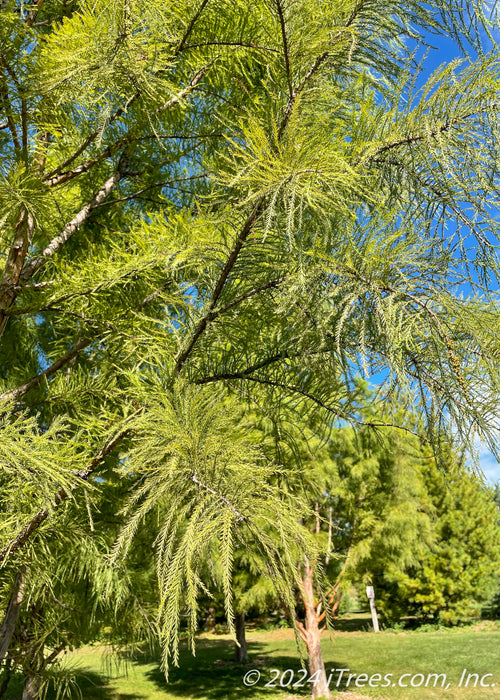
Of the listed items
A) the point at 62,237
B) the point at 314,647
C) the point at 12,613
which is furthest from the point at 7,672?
the point at 314,647

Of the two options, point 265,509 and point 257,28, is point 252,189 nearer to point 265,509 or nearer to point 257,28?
point 265,509

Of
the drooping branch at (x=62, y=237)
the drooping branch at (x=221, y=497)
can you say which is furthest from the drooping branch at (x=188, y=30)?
the drooping branch at (x=221, y=497)

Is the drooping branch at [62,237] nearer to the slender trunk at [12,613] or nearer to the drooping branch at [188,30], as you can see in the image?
the drooping branch at [188,30]

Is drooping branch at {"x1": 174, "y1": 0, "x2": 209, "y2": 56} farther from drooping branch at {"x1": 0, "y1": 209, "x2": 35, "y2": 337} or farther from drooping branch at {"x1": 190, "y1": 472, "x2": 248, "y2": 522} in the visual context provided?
drooping branch at {"x1": 190, "y1": 472, "x2": 248, "y2": 522}

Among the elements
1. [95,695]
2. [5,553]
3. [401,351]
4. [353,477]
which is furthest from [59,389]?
[95,695]

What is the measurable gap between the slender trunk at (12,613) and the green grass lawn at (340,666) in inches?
150

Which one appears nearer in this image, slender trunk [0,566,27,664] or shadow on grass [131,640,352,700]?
slender trunk [0,566,27,664]

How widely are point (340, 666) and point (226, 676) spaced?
6.85 ft

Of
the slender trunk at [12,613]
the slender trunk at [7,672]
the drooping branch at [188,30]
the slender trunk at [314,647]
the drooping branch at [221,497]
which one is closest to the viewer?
the drooping branch at [221,497]

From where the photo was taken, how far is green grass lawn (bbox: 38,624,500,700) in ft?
24.1

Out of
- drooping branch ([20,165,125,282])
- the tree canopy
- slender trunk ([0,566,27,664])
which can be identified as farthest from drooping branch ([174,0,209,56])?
slender trunk ([0,566,27,664])

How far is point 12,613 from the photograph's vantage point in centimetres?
229

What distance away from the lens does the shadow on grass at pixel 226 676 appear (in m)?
7.84

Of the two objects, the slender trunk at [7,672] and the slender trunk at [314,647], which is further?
the slender trunk at [314,647]
